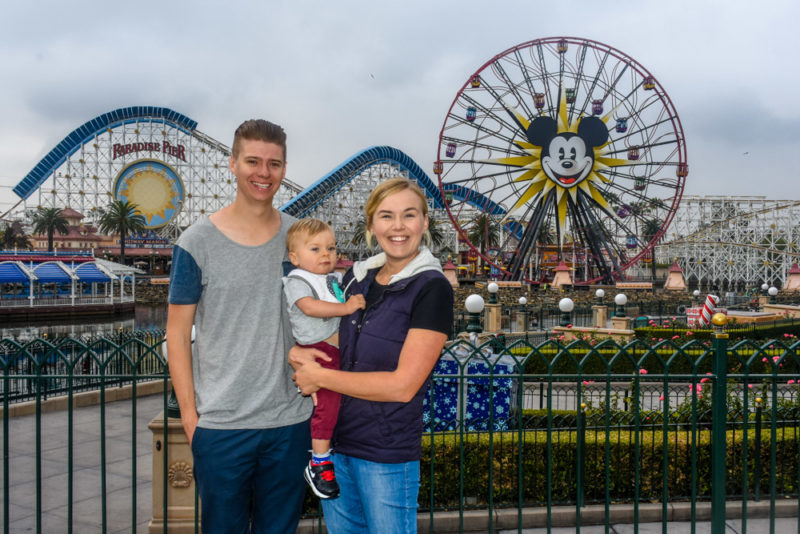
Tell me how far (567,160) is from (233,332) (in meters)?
31.5

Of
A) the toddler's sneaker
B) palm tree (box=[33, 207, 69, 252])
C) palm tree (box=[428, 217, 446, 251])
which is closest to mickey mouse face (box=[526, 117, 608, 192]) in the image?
palm tree (box=[428, 217, 446, 251])

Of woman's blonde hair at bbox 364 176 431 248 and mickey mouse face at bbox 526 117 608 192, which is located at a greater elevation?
mickey mouse face at bbox 526 117 608 192

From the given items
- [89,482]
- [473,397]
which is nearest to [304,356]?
[473,397]

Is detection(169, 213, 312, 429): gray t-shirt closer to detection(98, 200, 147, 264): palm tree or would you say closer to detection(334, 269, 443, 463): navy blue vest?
detection(334, 269, 443, 463): navy blue vest

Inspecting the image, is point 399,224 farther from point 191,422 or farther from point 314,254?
point 191,422

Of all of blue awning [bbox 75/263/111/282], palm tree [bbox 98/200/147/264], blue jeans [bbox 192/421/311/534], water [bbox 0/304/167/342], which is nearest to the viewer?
blue jeans [bbox 192/421/311/534]

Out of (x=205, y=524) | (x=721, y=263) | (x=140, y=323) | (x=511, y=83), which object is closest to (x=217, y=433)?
(x=205, y=524)

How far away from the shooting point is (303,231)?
240cm

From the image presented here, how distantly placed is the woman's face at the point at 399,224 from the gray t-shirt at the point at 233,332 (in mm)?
511

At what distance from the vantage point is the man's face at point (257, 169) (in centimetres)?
242

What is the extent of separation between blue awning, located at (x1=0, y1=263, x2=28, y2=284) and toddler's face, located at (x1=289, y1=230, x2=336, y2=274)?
34820mm

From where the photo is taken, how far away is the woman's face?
7.47 ft

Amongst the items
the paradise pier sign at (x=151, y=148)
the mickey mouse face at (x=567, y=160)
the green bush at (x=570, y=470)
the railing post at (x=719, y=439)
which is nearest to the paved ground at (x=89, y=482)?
the green bush at (x=570, y=470)

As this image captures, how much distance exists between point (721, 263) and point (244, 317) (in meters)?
69.2
